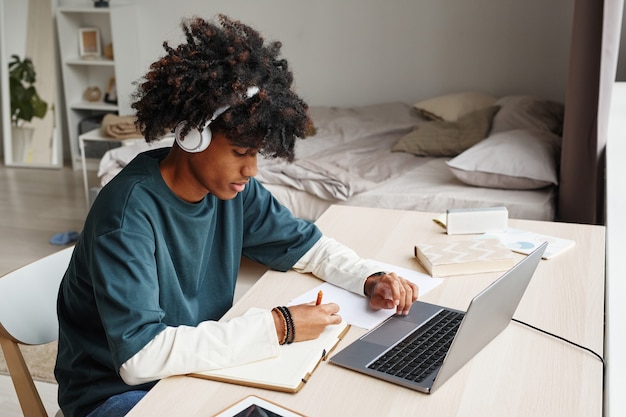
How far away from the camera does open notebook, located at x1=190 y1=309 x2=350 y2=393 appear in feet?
3.67

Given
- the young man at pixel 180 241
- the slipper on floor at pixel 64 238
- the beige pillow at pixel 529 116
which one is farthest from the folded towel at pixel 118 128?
the young man at pixel 180 241

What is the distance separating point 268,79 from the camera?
129cm

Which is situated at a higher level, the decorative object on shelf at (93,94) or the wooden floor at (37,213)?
the decorative object on shelf at (93,94)

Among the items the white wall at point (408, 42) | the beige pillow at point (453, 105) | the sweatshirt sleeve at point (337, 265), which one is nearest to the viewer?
the sweatshirt sleeve at point (337, 265)

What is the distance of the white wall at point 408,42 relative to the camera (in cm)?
411

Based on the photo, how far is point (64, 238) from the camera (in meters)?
3.73

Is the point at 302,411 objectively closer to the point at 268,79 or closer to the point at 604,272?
the point at 268,79

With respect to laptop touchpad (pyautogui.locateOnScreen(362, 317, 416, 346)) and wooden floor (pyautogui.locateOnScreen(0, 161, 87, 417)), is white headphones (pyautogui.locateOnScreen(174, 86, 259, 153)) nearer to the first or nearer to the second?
laptop touchpad (pyautogui.locateOnScreen(362, 317, 416, 346))

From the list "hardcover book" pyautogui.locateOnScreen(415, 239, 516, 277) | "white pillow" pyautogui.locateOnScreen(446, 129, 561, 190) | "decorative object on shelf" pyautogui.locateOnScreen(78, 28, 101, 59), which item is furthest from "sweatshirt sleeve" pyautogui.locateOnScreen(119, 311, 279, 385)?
"decorative object on shelf" pyautogui.locateOnScreen(78, 28, 101, 59)

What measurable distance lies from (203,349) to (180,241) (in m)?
0.27

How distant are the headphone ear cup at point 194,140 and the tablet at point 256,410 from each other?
0.45 m

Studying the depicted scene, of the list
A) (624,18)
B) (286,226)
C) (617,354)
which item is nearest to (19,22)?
(624,18)

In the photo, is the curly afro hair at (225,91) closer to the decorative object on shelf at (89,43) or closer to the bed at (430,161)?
the bed at (430,161)

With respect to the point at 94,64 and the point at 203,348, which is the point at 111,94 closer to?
the point at 94,64
